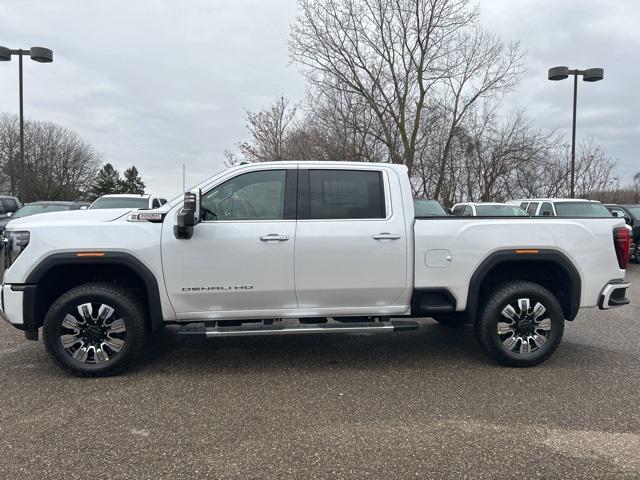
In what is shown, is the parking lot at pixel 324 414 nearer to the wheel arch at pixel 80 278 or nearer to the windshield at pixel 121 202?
the wheel arch at pixel 80 278

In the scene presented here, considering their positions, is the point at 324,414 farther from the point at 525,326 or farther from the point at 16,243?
the point at 16,243

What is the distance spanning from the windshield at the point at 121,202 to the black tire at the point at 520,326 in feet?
28.9

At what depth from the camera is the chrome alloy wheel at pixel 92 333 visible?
4.39 m

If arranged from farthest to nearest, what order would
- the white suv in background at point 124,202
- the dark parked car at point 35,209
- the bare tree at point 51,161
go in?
the bare tree at point 51,161
the dark parked car at point 35,209
the white suv in background at point 124,202

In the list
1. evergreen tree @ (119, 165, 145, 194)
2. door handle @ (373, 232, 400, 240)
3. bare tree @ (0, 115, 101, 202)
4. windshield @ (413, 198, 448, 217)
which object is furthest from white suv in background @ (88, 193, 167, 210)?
evergreen tree @ (119, 165, 145, 194)

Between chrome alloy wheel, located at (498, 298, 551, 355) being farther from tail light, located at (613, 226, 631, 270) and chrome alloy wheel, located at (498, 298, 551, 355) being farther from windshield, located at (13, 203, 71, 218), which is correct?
windshield, located at (13, 203, 71, 218)

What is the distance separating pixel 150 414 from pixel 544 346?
11.7ft

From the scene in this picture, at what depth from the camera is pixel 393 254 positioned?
4555 mm

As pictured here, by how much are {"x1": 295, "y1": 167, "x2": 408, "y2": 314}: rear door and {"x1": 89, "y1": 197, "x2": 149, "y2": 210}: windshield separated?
25.7ft

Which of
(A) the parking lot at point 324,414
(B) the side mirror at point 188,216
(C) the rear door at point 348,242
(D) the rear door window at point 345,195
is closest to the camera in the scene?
(A) the parking lot at point 324,414

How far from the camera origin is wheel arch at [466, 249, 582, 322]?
4672mm

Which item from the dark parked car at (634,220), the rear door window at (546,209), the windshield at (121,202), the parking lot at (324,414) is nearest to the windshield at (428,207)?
the rear door window at (546,209)

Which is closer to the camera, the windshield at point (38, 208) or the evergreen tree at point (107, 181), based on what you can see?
the windshield at point (38, 208)

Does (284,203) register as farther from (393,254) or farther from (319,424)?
(319,424)
